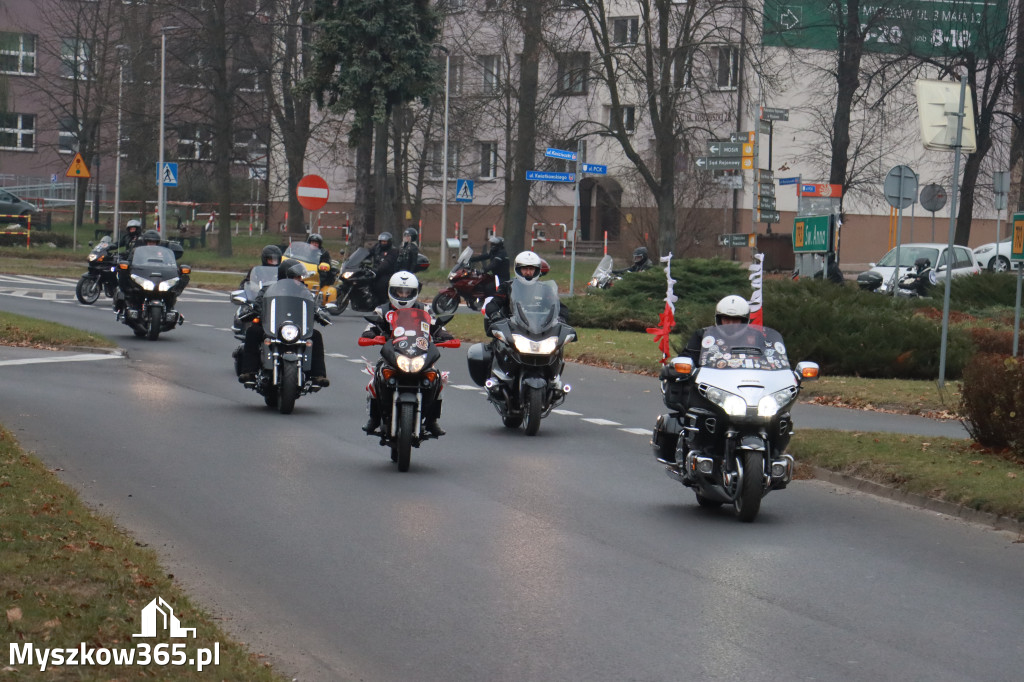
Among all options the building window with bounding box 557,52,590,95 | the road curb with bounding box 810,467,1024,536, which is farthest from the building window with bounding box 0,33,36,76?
the road curb with bounding box 810,467,1024,536

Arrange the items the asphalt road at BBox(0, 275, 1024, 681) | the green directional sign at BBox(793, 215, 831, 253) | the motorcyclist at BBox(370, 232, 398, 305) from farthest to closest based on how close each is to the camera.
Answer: the motorcyclist at BBox(370, 232, 398, 305) → the green directional sign at BBox(793, 215, 831, 253) → the asphalt road at BBox(0, 275, 1024, 681)

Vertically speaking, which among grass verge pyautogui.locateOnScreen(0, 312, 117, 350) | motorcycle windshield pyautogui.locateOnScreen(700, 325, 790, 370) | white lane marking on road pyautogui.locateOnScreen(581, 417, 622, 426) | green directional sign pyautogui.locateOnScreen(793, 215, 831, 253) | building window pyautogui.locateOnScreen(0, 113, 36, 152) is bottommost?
white lane marking on road pyautogui.locateOnScreen(581, 417, 622, 426)

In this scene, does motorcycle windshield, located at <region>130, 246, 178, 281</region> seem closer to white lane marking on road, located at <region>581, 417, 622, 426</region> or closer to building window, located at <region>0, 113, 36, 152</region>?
white lane marking on road, located at <region>581, 417, 622, 426</region>

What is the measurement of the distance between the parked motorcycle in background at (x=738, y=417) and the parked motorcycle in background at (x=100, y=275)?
18.9 meters

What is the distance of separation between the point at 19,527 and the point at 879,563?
4740mm

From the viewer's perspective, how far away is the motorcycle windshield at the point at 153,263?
929 inches

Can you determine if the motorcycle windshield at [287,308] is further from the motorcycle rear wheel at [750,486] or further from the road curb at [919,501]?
the motorcycle rear wheel at [750,486]

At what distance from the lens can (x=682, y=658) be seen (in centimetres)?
667

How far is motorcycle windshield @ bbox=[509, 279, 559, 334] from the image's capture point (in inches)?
582

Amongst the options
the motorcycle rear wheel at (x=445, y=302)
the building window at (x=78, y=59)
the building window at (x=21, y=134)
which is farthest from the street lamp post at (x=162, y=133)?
the building window at (x=21, y=134)

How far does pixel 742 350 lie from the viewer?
416 inches

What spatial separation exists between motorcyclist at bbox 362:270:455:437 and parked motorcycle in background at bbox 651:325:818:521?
236 centimetres

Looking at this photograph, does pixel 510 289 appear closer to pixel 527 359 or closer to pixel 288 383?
pixel 527 359

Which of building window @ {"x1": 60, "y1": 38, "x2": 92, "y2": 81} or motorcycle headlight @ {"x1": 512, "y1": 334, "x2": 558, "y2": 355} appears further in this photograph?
building window @ {"x1": 60, "y1": 38, "x2": 92, "y2": 81}
